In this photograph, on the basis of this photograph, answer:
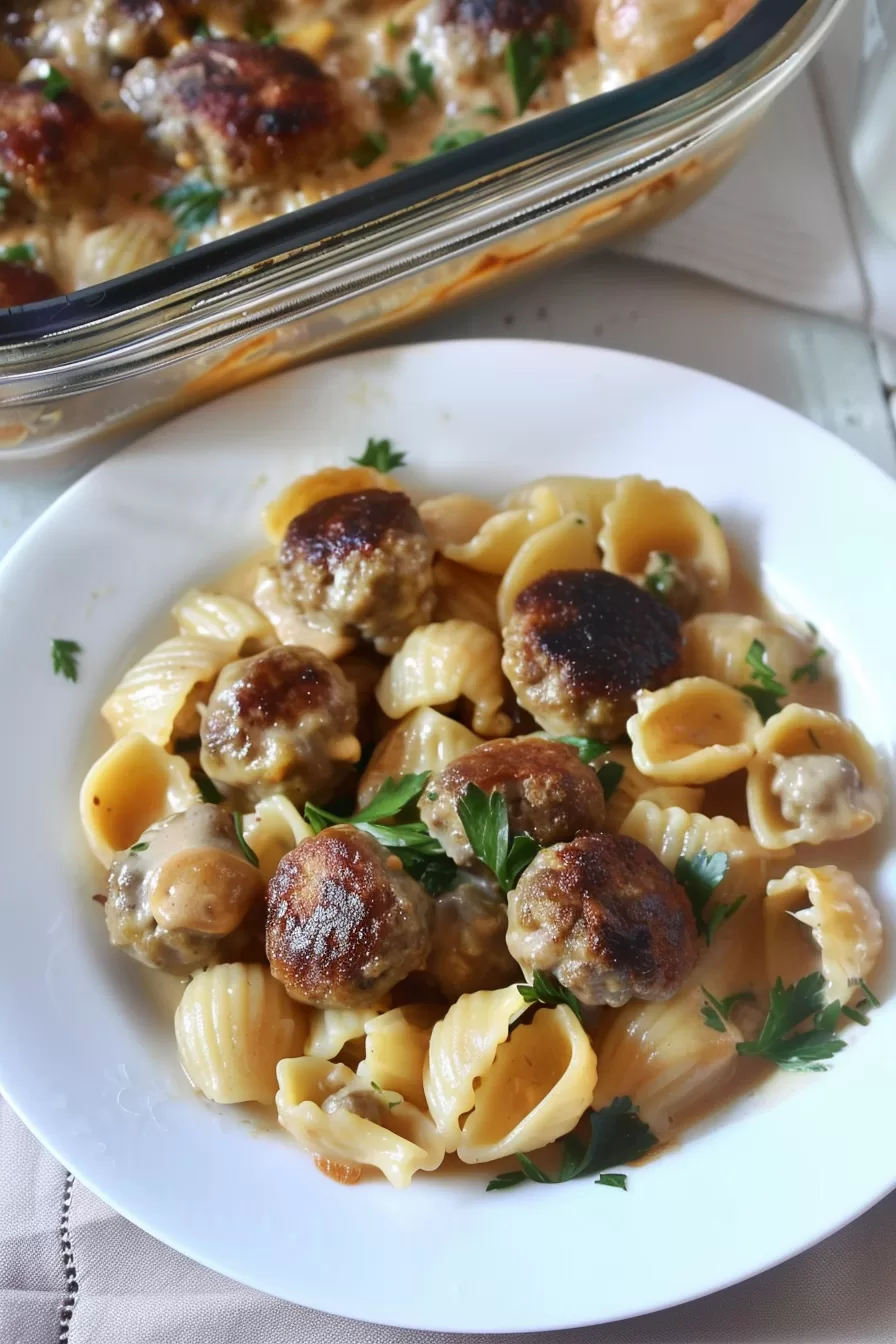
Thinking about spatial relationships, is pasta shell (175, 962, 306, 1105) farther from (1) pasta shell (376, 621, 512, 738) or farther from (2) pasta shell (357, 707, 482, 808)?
(1) pasta shell (376, 621, 512, 738)

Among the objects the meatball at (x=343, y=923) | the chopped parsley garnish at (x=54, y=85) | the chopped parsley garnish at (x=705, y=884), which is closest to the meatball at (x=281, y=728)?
the meatball at (x=343, y=923)

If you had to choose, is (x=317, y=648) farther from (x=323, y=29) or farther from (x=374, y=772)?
(x=323, y=29)

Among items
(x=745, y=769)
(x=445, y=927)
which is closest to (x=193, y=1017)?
(x=445, y=927)

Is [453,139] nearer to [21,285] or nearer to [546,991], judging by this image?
[21,285]

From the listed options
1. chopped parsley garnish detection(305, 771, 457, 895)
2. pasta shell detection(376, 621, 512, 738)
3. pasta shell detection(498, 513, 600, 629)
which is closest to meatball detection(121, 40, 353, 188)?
pasta shell detection(498, 513, 600, 629)

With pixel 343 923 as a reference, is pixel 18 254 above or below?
above

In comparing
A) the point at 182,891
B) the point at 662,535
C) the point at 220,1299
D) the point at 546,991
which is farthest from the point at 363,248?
the point at 220,1299
